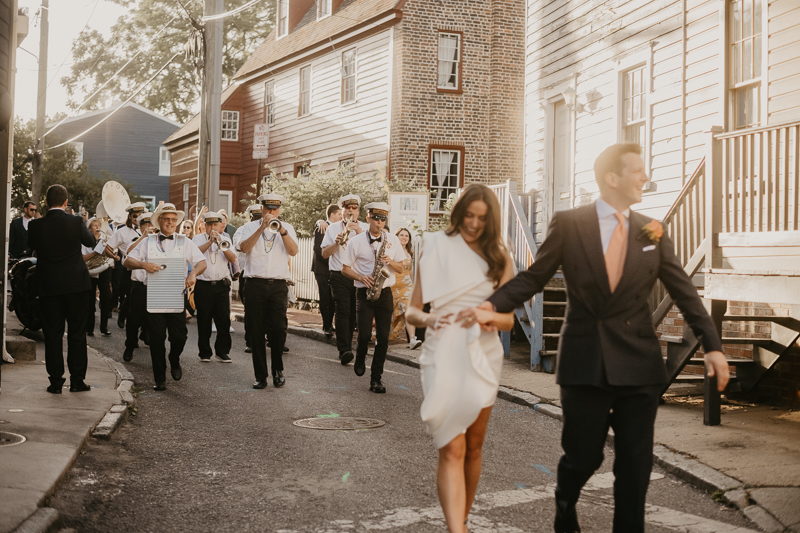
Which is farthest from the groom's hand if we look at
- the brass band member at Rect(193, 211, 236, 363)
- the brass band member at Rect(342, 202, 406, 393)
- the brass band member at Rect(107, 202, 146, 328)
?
the brass band member at Rect(107, 202, 146, 328)

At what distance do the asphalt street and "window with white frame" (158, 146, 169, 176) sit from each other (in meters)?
A: 47.4

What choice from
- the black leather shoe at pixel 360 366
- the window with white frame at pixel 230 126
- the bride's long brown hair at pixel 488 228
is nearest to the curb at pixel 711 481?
the bride's long brown hair at pixel 488 228

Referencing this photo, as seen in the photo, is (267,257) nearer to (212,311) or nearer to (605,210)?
(212,311)

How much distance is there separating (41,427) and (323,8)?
25.3 metres

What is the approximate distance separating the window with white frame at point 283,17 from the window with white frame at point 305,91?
3.86m

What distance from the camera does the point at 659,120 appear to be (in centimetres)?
1284

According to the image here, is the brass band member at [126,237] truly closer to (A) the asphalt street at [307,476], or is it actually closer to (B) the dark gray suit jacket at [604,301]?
(A) the asphalt street at [307,476]

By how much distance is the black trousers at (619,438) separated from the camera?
425cm

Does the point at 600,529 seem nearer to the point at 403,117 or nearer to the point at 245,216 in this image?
the point at 403,117

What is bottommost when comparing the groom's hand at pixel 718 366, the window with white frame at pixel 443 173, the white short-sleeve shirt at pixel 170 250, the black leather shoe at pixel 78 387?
the black leather shoe at pixel 78 387

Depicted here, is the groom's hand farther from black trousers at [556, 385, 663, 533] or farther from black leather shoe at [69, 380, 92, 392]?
black leather shoe at [69, 380, 92, 392]

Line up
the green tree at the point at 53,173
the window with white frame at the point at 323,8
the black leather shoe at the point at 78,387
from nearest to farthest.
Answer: the black leather shoe at the point at 78,387
the window with white frame at the point at 323,8
the green tree at the point at 53,173

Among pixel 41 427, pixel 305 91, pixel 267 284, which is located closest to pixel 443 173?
pixel 305 91

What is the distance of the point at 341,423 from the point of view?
8320 millimetres
